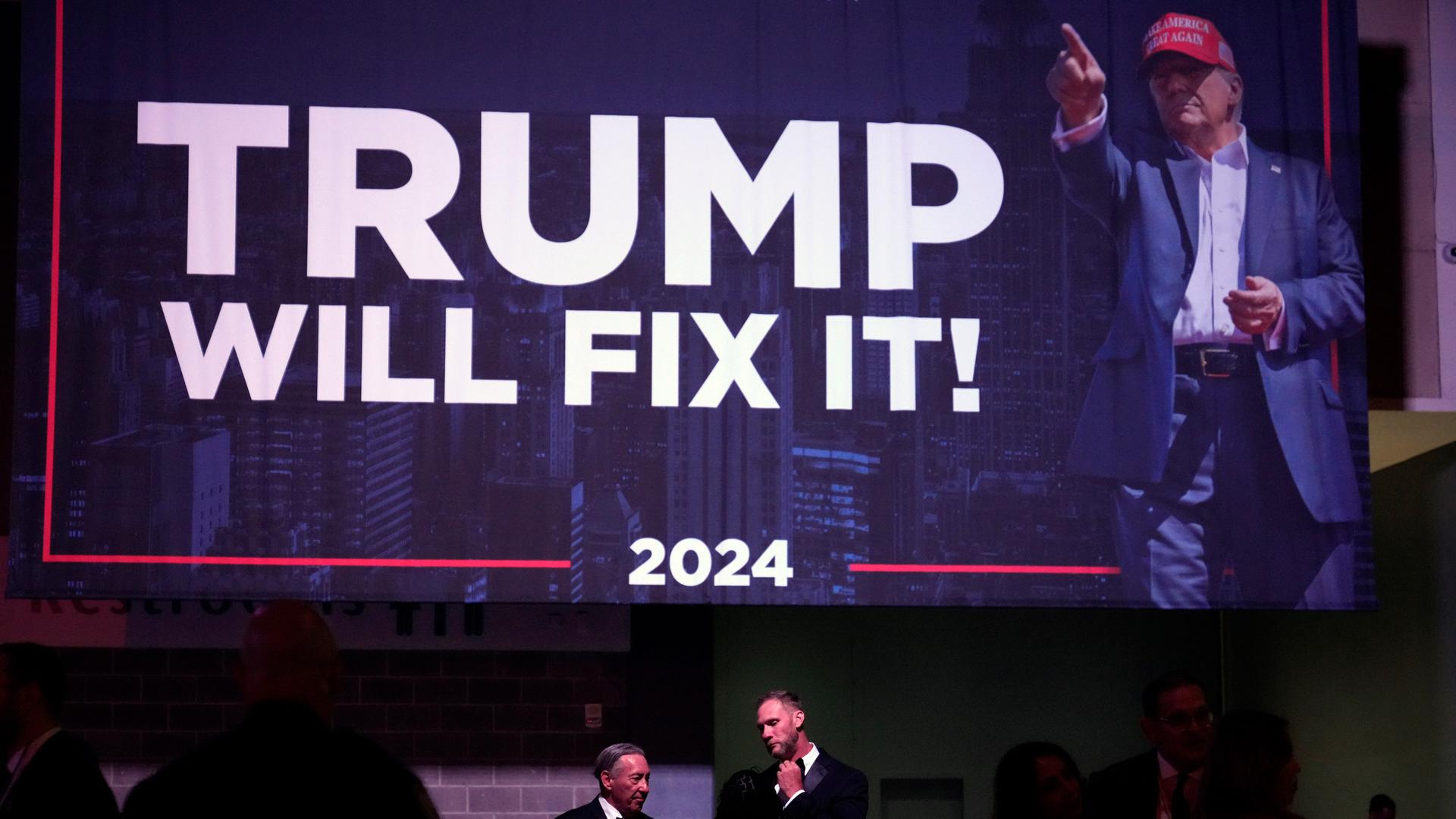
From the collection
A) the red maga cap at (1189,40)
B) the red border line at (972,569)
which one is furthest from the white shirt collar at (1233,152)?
the red border line at (972,569)

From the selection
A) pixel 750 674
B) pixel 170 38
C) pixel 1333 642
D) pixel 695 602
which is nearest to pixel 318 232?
pixel 170 38

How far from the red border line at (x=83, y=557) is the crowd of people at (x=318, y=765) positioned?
173 cm

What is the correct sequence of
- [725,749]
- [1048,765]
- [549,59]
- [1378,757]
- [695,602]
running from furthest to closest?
[725,749] < [1378,757] < [549,59] < [695,602] < [1048,765]

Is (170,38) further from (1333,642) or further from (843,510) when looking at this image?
(1333,642)

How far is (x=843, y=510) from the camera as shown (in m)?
6.00

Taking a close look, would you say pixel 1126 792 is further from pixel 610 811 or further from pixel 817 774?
pixel 610 811

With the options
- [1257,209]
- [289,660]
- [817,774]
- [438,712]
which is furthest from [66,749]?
[1257,209]

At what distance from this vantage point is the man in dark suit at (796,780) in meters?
5.77

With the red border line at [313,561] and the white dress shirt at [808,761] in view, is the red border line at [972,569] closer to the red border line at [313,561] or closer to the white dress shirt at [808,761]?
the white dress shirt at [808,761]

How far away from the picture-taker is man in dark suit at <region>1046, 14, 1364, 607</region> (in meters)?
6.12

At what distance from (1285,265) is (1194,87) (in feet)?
2.61

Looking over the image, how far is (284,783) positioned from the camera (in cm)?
240

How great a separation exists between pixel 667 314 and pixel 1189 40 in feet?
7.79

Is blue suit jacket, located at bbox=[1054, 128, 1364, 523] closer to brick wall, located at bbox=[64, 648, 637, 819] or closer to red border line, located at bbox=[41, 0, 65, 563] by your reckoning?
brick wall, located at bbox=[64, 648, 637, 819]
